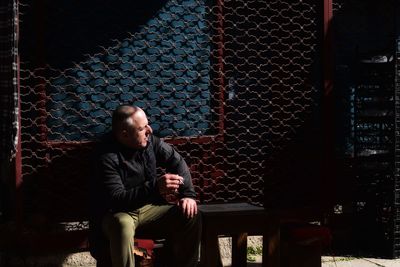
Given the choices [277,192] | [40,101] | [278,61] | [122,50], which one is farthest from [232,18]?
[40,101]

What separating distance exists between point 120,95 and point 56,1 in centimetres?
117

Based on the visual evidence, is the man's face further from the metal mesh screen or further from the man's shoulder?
the metal mesh screen

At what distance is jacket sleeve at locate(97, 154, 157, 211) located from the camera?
16.8 ft

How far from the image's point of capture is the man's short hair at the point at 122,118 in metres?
5.32

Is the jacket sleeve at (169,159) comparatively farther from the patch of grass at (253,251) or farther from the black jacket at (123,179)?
the patch of grass at (253,251)

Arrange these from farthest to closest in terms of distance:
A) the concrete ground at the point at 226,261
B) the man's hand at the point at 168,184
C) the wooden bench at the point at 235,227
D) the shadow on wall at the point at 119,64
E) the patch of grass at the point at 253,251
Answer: the patch of grass at the point at 253,251 → the shadow on wall at the point at 119,64 → the concrete ground at the point at 226,261 → the wooden bench at the point at 235,227 → the man's hand at the point at 168,184

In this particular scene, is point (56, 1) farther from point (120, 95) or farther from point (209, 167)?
point (209, 167)

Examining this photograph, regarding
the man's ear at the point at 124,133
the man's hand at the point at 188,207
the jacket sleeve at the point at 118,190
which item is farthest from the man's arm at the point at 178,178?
the man's ear at the point at 124,133

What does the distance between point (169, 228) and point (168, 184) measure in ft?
1.84

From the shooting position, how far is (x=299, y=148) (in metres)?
7.21

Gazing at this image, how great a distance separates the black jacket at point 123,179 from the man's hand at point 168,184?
0.22 feet

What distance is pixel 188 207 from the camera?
17.4 ft

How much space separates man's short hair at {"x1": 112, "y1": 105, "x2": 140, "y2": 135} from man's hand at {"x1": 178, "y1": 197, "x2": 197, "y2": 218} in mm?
801

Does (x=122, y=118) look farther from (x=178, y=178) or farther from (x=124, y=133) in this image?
(x=178, y=178)
